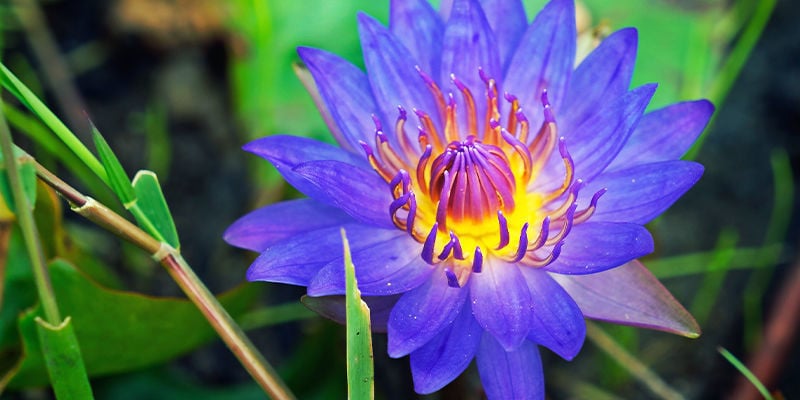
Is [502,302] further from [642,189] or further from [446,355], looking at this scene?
[642,189]

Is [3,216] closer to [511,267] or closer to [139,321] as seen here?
[139,321]

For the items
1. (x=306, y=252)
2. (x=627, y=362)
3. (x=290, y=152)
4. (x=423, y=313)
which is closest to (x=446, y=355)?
(x=423, y=313)

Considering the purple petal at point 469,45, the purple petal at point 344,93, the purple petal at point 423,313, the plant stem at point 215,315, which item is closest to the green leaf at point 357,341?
the purple petal at point 423,313

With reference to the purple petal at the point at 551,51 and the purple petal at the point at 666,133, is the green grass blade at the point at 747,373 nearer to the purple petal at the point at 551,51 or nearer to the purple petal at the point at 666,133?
the purple petal at the point at 666,133

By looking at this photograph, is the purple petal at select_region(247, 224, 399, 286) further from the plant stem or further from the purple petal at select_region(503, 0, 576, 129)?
the purple petal at select_region(503, 0, 576, 129)

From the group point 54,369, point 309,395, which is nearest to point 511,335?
point 54,369

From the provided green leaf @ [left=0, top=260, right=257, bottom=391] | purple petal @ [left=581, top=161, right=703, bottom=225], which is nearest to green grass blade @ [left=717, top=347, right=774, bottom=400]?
purple petal @ [left=581, top=161, right=703, bottom=225]

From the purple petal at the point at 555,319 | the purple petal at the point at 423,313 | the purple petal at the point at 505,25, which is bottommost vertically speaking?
the purple petal at the point at 555,319
